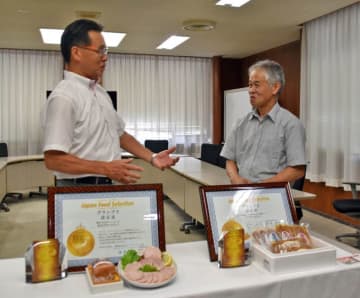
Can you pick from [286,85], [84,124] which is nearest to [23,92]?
[286,85]

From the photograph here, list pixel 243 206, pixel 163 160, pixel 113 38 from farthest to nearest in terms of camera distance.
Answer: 1. pixel 113 38
2. pixel 163 160
3. pixel 243 206

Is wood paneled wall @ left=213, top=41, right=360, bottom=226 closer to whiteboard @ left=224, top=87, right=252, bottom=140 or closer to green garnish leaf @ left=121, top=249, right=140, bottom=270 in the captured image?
whiteboard @ left=224, top=87, right=252, bottom=140

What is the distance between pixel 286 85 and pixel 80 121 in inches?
227

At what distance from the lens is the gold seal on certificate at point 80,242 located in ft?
3.79

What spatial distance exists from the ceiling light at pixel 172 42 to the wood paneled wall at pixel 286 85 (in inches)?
55.8

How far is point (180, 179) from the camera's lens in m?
4.75

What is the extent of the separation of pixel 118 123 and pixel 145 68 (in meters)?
6.41

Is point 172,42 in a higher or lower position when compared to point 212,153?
higher

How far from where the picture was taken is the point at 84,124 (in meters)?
1.46

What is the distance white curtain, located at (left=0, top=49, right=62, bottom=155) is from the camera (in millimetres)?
7297

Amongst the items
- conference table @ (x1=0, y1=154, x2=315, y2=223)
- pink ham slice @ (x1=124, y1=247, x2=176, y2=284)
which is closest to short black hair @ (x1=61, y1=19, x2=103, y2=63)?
pink ham slice @ (x1=124, y1=247, x2=176, y2=284)

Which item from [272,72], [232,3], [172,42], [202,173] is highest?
[172,42]

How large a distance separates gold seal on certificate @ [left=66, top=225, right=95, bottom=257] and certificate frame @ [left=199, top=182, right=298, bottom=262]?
0.38 m

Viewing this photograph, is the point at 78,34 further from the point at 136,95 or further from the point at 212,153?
the point at 136,95
